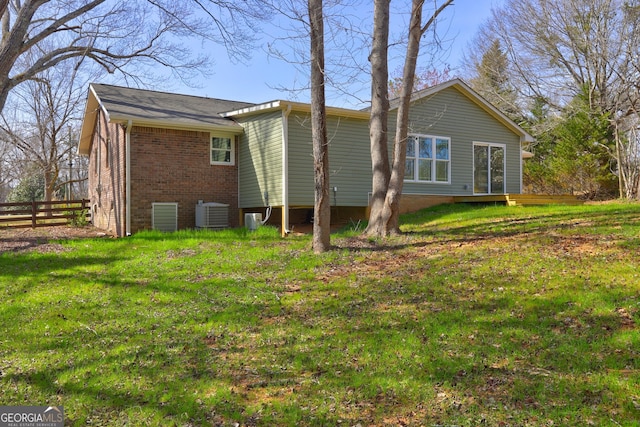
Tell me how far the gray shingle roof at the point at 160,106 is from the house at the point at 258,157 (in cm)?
4

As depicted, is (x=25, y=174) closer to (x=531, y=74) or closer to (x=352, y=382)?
(x=531, y=74)

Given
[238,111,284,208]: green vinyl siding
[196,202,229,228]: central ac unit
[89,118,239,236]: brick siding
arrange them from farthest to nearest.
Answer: [196,202,229,228]: central ac unit → [89,118,239,236]: brick siding → [238,111,284,208]: green vinyl siding

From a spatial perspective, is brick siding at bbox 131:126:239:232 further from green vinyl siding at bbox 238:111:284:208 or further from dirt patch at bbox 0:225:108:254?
dirt patch at bbox 0:225:108:254

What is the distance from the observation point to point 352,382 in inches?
167

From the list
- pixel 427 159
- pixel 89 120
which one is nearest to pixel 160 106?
pixel 89 120

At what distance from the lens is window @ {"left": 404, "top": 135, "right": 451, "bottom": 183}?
51.3 feet

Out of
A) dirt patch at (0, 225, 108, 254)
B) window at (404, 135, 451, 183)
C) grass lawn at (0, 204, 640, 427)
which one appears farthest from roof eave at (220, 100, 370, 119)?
dirt patch at (0, 225, 108, 254)

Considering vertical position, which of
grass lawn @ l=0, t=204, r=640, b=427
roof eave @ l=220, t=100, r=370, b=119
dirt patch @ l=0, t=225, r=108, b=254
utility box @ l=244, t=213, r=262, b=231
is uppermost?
roof eave @ l=220, t=100, r=370, b=119

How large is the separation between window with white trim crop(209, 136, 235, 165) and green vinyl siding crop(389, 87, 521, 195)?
500cm

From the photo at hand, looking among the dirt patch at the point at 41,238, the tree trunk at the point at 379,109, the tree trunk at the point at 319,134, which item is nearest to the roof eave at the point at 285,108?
the tree trunk at the point at 379,109

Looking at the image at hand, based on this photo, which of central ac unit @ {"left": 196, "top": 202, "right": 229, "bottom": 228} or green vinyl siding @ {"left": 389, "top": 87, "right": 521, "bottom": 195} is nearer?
central ac unit @ {"left": 196, "top": 202, "right": 229, "bottom": 228}

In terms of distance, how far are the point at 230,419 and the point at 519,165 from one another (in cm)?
1673

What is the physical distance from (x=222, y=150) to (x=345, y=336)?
10.6 m

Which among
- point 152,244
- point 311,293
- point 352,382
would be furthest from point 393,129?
point 352,382
